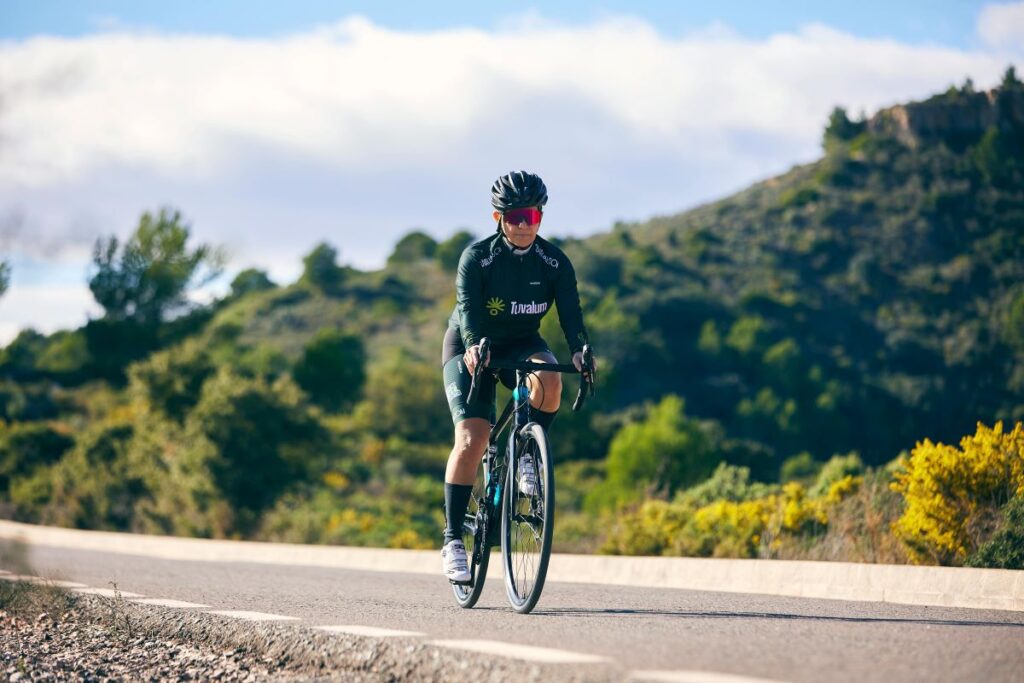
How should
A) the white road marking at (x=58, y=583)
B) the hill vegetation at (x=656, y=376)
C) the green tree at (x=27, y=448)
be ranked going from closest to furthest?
the white road marking at (x=58, y=583) < the hill vegetation at (x=656, y=376) < the green tree at (x=27, y=448)

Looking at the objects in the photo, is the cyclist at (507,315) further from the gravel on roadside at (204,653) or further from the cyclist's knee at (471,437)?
the gravel on roadside at (204,653)

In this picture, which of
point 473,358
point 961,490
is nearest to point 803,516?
point 961,490

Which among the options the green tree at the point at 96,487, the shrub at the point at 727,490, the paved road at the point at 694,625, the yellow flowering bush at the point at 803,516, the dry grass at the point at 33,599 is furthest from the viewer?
the green tree at the point at 96,487

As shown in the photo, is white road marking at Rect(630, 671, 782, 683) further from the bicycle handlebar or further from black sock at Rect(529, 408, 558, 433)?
black sock at Rect(529, 408, 558, 433)

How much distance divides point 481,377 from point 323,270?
368ft

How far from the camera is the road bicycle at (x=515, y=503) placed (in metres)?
6.91

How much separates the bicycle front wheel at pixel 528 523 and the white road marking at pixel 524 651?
115cm

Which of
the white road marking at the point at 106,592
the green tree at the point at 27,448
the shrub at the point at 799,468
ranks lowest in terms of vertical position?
the shrub at the point at 799,468

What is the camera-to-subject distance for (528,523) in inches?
280

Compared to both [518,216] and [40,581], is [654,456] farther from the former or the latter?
→ [518,216]

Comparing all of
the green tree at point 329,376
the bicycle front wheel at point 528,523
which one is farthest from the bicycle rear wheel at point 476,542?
the green tree at point 329,376

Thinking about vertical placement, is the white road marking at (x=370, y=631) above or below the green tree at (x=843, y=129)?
below

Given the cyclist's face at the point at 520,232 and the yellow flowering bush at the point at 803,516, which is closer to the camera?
the cyclist's face at the point at 520,232

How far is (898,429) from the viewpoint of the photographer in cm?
6512
